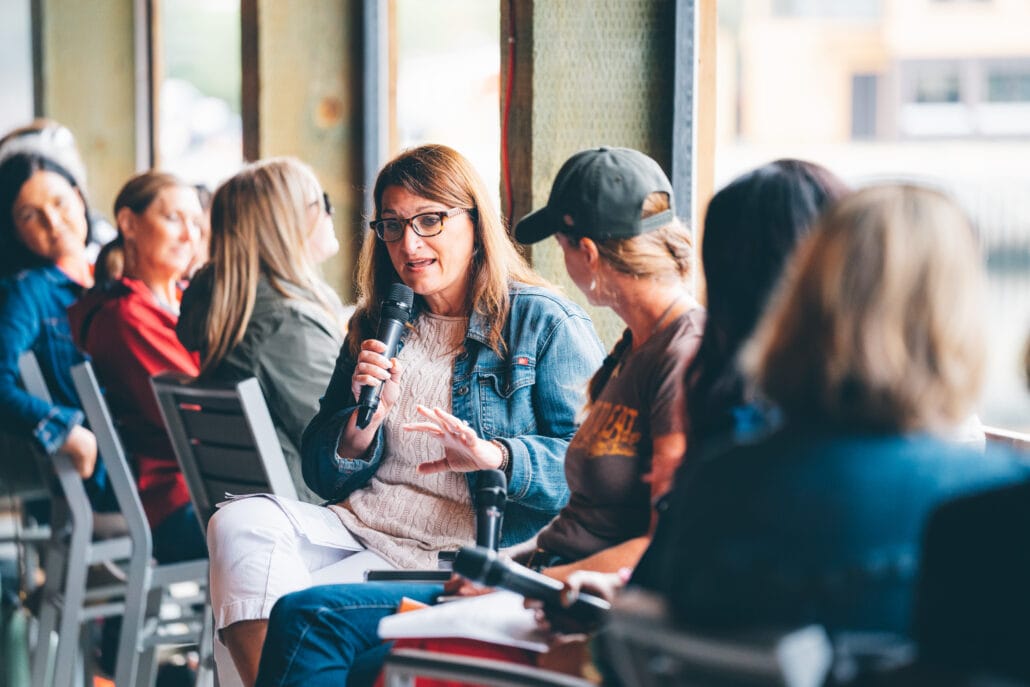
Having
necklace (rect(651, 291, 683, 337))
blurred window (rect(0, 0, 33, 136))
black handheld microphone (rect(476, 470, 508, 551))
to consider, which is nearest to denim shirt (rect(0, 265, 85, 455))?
black handheld microphone (rect(476, 470, 508, 551))

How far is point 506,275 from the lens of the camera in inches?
98.7

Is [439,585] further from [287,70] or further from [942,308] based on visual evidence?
[287,70]

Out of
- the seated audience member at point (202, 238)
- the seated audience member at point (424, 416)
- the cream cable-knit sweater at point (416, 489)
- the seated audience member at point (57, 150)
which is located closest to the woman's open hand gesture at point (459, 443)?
the seated audience member at point (424, 416)

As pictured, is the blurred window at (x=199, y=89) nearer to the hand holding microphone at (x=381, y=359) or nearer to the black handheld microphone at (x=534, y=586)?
the hand holding microphone at (x=381, y=359)

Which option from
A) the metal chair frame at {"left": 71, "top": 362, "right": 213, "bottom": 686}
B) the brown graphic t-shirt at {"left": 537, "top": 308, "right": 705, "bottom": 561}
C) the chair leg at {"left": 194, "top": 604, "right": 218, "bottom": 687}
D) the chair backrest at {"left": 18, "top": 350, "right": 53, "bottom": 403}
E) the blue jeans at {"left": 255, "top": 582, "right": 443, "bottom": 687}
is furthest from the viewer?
the chair backrest at {"left": 18, "top": 350, "right": 53, "bottom": 403}

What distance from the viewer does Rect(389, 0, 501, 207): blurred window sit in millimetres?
3336

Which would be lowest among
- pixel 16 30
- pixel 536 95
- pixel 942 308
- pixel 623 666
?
pixel 623 666

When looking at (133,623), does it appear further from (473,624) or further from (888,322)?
(888,322)

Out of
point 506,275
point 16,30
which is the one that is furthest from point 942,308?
point 16,30

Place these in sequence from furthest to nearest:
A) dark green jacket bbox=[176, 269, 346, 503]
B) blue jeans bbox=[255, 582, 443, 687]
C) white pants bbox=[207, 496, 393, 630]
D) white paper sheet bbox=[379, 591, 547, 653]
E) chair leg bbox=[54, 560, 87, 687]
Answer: chair leg bbox=[54, 560, 87, 687]
dark green jacket bbox=[176, 269, 346, 503]
white pants bbox=[207, 496, 393, 630]
blue jeans bbox=[255, 582, 443, 687]
white paper sheet bbox=[379, 591, 547, 653]

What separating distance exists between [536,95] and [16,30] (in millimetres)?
5699

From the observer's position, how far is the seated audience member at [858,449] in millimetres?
1126

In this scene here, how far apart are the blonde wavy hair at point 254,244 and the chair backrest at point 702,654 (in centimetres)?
188

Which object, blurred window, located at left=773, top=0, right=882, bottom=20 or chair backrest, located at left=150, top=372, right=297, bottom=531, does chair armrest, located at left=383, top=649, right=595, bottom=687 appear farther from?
blurred window, located at left=773, top=0, right=882, bottom=20
